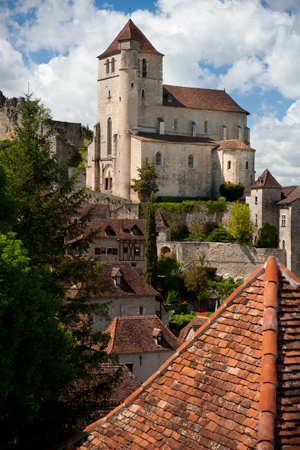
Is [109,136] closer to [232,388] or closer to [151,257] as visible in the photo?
[151,257]

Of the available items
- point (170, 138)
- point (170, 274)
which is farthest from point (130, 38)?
point (170, 274)

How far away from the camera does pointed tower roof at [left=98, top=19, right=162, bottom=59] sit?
66.1 meters

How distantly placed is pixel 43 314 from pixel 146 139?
173 feet

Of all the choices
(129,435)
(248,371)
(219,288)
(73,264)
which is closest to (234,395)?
(248,371)

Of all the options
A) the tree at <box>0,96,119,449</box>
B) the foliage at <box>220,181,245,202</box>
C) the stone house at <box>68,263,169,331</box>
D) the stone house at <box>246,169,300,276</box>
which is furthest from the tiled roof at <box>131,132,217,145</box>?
the tree at <box>0,96,119,449</box>

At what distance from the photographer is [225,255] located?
2165 inches

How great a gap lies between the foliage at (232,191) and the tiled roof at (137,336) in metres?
36.7

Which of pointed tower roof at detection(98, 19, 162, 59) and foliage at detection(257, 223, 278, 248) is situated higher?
pointed tower roof at detection(98, 19, 162, 59)

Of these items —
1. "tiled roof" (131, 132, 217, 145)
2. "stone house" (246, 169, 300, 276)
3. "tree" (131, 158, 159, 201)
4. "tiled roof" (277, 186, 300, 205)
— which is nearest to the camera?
"stone house" (246, 169, 300, 276)

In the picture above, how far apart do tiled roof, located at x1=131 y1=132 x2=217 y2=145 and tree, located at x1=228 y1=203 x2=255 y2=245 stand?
14028 mm

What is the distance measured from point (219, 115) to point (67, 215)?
5905 cm

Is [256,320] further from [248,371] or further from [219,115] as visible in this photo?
[219,115]

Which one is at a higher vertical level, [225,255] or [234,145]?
[234,145]

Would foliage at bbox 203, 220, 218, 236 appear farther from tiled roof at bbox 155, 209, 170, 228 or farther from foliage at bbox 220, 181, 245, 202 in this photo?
foliage at bbox 220, 181, 245, 202
